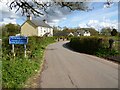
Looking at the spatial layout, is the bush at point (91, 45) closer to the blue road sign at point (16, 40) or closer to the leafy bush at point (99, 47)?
the leafy bush at point (99, 47)

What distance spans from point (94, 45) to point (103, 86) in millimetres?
20598

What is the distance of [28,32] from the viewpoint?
97.9 meters

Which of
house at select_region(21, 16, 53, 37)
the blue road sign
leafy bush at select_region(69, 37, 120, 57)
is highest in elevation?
house at select_region(21, 16, 53, 37)

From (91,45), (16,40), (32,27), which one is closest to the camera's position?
(16,40)

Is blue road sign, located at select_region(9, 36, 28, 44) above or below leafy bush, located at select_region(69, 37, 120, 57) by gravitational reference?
above

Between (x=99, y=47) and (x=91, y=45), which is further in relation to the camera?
(x=91, y=45)

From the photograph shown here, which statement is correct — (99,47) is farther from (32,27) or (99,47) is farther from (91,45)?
(32,27)

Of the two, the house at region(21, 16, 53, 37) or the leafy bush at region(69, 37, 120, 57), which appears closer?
the leafy bush at region(69, 37, 120, 57)

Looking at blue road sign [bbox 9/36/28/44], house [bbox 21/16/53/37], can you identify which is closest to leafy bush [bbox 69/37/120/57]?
blue road sign [bbox 9/36/28/44]

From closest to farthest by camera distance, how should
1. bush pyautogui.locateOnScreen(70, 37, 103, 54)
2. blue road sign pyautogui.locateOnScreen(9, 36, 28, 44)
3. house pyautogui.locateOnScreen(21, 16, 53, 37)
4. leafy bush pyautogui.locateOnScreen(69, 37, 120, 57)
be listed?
1. blue road sign pyautogui.locateOnScreen(9, 36, 28, 44)
2. leafy bush pyautogui.locateOnScreen(69, 37, 120, 57)
3. bush pyautogui.locateOnScreen(70, 37, 103, 54)
4. house pyautogui.locateOnScreen(21, 16, 53, 37)

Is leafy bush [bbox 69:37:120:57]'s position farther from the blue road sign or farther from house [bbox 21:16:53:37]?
house [bbox 21:16:53:37]

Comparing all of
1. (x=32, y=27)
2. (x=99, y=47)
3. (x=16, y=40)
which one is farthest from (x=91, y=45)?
(x=32, y=27)

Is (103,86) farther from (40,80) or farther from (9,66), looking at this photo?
(9,66)

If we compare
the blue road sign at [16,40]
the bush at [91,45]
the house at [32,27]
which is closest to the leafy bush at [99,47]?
the bush at [91,45]
